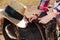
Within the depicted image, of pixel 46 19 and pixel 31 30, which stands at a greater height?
pixel 46 19

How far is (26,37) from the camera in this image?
334 centimetres

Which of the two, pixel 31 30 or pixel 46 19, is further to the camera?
pixel 31 30

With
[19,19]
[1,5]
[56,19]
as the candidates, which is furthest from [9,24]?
[1,5]

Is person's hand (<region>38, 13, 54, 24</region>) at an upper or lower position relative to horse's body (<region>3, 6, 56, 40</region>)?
upper

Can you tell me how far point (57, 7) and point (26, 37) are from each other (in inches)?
18.3

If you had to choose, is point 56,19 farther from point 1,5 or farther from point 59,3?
point 1,5

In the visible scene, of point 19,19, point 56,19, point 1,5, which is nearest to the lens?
point 56,19

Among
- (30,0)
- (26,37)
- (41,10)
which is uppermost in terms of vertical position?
(41,10)

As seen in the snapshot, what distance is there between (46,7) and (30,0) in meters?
5.90

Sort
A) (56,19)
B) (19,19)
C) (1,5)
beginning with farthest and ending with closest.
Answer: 1. (1,5)
2. (19,19)
3. (56,19)

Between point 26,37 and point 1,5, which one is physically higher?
point 26,37

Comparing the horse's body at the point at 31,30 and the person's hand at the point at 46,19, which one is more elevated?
the person's hand at the point at 46,19

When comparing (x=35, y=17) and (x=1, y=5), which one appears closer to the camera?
(x=35, y=17)

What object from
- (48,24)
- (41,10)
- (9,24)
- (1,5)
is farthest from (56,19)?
Result: (1,5)
